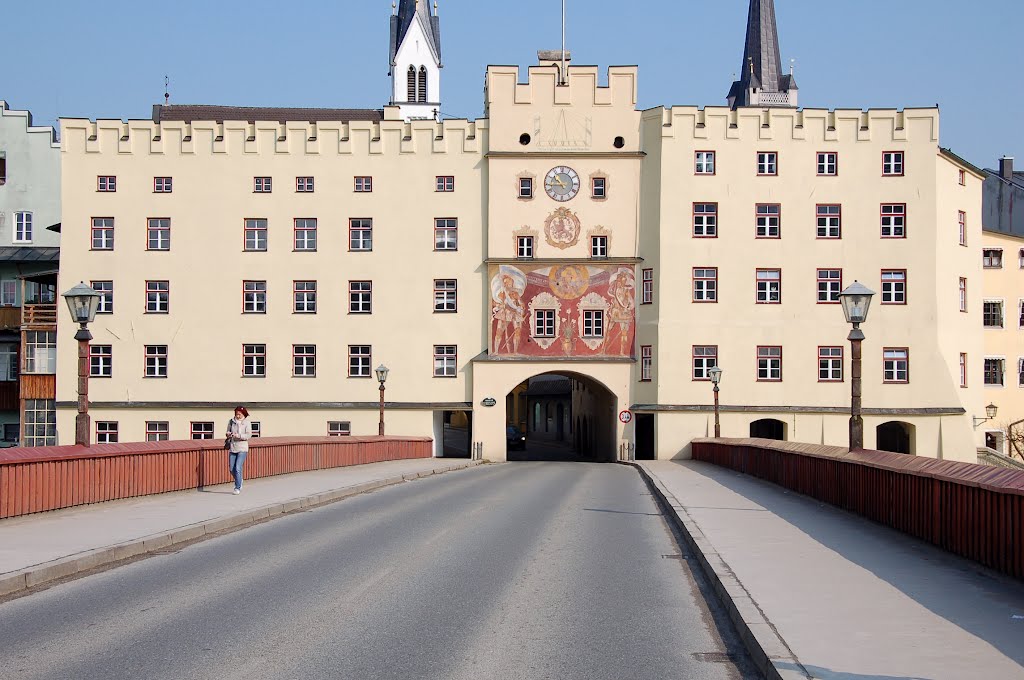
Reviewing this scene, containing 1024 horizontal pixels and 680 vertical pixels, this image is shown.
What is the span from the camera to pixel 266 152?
181 feet

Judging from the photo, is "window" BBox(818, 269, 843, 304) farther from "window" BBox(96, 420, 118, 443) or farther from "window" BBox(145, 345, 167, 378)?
"window" BBox(96, 420, 118, 443)

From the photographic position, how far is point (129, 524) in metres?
16.0

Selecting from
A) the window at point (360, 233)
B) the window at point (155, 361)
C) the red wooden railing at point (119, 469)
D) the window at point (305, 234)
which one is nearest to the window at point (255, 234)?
the window at point (305, 234)

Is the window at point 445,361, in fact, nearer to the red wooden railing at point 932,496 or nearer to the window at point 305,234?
the window at point 305,234

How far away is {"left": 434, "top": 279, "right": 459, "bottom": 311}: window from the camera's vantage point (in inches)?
2138

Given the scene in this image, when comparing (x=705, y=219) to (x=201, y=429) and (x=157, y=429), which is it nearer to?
(x=201, y=429)

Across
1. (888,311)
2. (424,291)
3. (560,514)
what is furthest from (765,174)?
(560,514)

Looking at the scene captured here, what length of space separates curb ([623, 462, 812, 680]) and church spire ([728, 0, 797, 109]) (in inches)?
4646

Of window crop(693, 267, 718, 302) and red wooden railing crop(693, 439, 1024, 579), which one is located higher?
window crop(693, 267, 718, 302)

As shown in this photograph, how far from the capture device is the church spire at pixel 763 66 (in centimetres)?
12688

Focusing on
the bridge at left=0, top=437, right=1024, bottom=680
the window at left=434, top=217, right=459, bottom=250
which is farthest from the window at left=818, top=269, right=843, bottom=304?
the bridge at left=0, top=437, right=1024, bottom=680

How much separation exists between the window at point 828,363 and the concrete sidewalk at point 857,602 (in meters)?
37.3

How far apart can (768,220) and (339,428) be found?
22442 mm

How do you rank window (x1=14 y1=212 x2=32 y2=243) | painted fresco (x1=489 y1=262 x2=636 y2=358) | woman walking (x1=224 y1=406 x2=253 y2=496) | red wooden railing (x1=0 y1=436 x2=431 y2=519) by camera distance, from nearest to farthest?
red wooden railing (x1=0 y1=436 x2=431 y2=519)
woman walking (x1=224 y1=406 x2=253 y2=496)
painted fresco (x1=489 y1=262 x2=636 y2=358)
window (x1=14 y1=212 x2=32 y2=243)
